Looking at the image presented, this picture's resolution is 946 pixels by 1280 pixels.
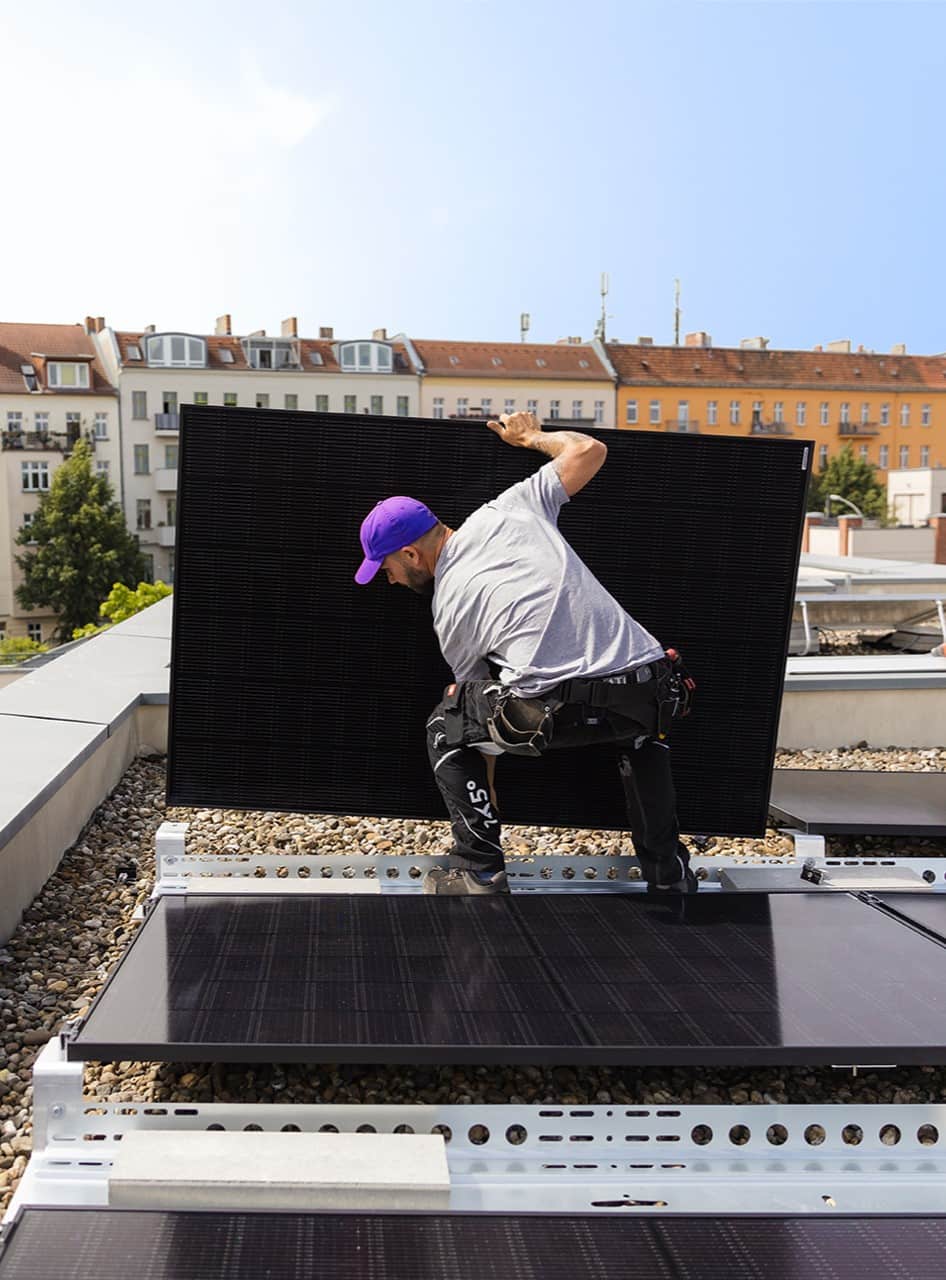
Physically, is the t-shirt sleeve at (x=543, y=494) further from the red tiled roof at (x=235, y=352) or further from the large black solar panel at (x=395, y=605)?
the red tiled roof at (x=235, y=352)

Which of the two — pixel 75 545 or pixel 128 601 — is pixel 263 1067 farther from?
pixel 75 545

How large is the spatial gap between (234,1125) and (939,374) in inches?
3741

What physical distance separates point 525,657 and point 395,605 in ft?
2.80

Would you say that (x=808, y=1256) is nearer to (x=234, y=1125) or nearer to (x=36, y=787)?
A: (x=234, y=1125)

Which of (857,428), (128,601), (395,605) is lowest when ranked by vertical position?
(128,601)

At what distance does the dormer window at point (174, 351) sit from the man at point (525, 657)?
68.7 meters

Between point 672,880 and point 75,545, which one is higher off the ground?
point 672,880

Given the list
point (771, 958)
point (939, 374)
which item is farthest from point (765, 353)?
point (771, 958)

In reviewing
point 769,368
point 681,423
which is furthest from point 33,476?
point 769,368

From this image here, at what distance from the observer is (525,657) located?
14.4ft

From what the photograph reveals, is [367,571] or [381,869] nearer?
[367,571]

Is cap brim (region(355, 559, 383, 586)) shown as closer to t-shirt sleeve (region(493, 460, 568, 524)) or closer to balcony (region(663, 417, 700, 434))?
t-shirt sleeve (region(493, 460, 568, 524))

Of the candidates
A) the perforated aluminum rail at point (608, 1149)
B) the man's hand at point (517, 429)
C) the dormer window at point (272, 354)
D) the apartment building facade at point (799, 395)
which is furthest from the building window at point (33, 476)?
the perforated aluminum rail at point (608, 1149)

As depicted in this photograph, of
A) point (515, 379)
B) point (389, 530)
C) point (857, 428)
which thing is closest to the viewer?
point (389, 530)
